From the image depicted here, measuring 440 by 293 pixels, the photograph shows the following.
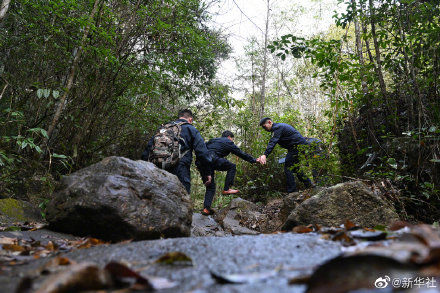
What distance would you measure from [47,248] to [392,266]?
93.7 inches

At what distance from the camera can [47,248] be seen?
84.0 inches

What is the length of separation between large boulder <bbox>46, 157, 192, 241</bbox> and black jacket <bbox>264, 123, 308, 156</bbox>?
4227 millimetres

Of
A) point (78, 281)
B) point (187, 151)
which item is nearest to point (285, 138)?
point (187, 151)

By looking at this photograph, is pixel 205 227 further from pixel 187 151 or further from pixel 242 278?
pixel 242 278

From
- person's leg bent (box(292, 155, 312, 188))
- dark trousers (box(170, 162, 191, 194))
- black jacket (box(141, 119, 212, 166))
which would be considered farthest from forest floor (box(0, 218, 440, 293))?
person's leg bent (box(292, 155, 312, 188))

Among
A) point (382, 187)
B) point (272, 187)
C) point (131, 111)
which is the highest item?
point (131, 111)

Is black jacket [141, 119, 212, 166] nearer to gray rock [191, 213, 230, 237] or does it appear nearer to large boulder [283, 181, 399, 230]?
gray rock [191, 213, 230, 237]

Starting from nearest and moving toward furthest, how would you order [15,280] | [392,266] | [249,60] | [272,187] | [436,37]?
[392,266] → [15,280] → [436,37] → [272,187] → [249,60]

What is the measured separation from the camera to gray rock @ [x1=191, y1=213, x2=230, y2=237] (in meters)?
5.25

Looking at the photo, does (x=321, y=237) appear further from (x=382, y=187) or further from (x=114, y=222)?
(x=382, y=187)

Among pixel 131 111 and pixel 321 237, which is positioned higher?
pixel 131 111

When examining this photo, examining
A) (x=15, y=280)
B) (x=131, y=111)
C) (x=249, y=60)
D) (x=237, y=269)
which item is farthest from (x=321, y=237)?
(x=249, y=60)

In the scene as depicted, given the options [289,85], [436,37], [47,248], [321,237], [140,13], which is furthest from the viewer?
[289,85]

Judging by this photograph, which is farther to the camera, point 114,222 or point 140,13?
point 140,13
